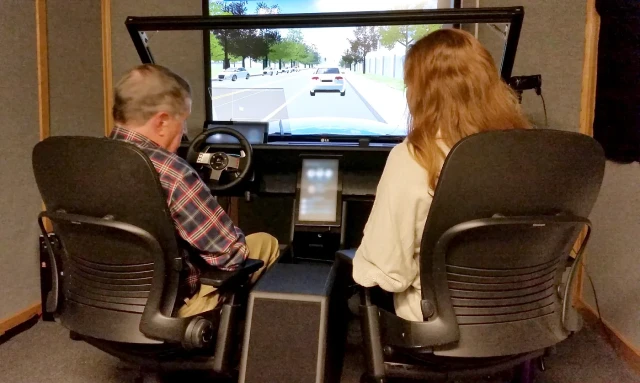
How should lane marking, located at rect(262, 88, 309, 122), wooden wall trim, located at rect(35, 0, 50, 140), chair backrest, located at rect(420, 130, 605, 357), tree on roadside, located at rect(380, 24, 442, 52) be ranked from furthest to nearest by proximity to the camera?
lane marking, located at rect(262, 88, 309, 122)
tree on roadside, located at rect(380, 24, 442, 52)
wooden wall trim, located at rect(35, 0, 50, 140)
chair backrest, located at rect(420, 130, 605, 357)

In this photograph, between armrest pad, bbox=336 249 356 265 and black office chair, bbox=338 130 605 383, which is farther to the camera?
armrest pad, bbox=336 249 356 265

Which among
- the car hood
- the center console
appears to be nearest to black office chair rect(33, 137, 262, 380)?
the center console

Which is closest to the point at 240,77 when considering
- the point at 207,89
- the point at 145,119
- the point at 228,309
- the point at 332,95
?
the point at 207,89

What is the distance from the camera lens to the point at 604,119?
84.7 inches

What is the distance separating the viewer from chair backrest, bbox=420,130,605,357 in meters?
1.03

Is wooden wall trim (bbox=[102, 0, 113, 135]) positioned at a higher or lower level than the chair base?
higher

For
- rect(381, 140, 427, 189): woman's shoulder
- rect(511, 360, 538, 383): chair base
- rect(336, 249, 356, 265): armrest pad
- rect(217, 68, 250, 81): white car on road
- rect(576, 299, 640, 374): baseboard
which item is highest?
rect(217, 68, 250, 81): white car on road

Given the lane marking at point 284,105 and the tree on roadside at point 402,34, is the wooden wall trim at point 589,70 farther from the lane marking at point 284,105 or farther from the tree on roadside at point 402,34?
the lane marking at point 284,105

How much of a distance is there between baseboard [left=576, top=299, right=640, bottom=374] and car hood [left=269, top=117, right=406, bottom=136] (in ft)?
3.72

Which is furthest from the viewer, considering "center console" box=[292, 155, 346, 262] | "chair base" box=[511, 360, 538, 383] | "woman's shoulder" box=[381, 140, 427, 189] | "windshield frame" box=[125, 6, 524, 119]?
"center console" box=[292, 155, 346, 262]

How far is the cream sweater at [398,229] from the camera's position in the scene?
1.17 m

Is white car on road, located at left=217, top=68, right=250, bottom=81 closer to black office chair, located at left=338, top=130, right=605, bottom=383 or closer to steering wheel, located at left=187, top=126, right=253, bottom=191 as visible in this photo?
steering wheel, located at left=187, top=126, right=253, bottom=191

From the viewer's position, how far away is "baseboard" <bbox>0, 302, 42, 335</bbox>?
2086 millimetres

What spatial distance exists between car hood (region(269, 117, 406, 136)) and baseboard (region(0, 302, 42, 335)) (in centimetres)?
129
